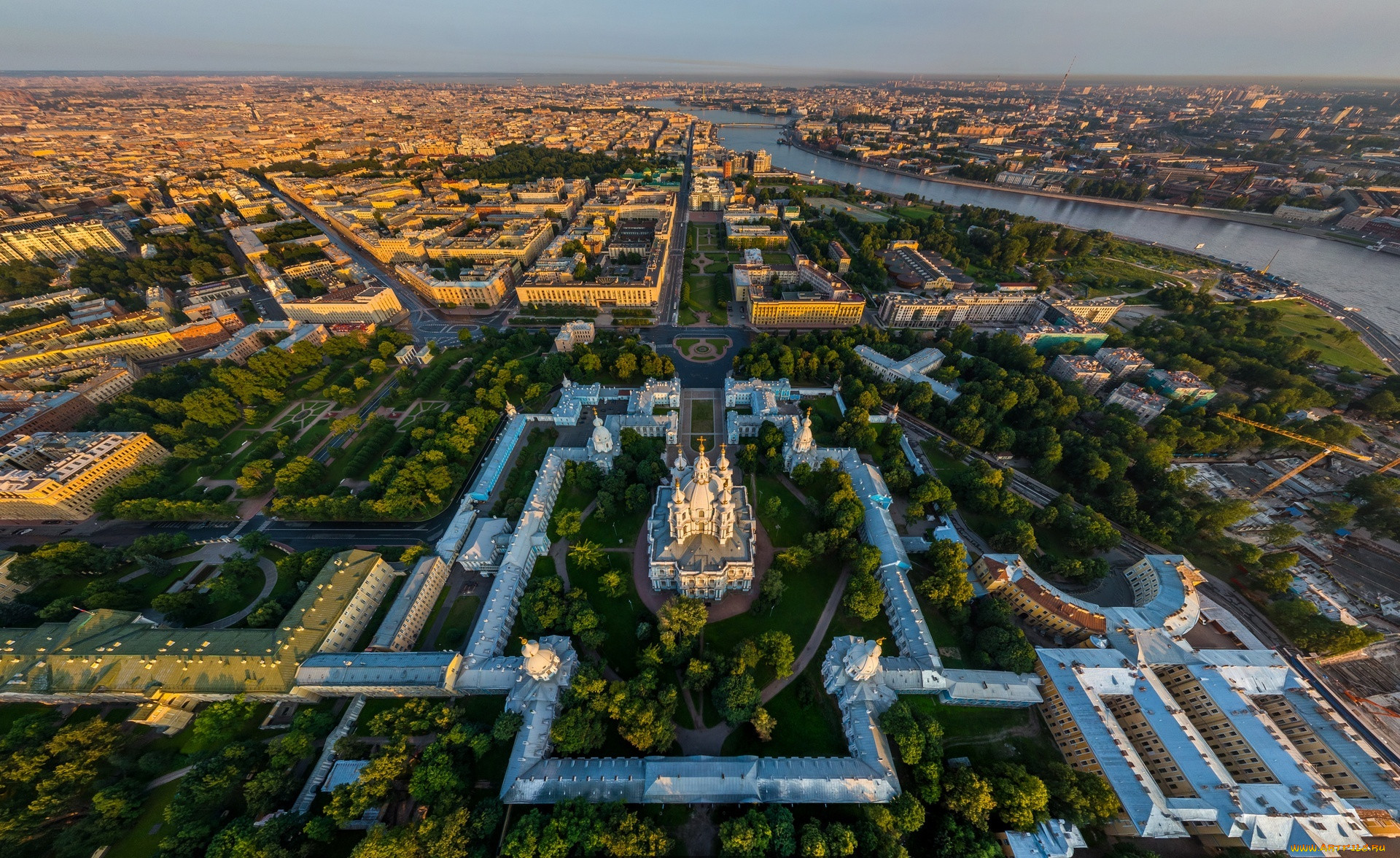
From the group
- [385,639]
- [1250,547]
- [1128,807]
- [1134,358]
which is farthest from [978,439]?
[385,639]

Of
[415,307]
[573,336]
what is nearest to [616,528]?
[573,336]

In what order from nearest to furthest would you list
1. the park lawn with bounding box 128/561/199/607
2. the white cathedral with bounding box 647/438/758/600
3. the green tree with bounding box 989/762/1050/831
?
the green tree with bounding box 989/762/1050/831 → the white cathedral with bounding box 647/438/758/600 → the park lawn with bounding box 128/561/199/607

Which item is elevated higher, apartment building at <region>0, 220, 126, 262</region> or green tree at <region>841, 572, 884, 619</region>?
apartment building at <region>0, 220, 126, 262</region>

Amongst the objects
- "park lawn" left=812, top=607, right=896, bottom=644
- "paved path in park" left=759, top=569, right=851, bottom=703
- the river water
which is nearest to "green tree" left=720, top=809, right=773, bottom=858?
"paved path in park" left=759, top=569, right=851, bottom=703

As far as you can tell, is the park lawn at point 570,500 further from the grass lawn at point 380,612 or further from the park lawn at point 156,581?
the park lawn at point 156,581

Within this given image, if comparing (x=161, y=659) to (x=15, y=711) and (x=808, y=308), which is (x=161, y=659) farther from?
(x=808, y=308)

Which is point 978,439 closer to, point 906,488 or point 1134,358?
point 906,488

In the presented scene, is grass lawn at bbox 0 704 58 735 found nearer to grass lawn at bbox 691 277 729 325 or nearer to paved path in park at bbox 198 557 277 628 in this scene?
paved path in park at bbox 198 557 277 628

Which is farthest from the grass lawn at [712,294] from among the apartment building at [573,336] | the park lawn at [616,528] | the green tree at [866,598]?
the green tree at [866,598]
